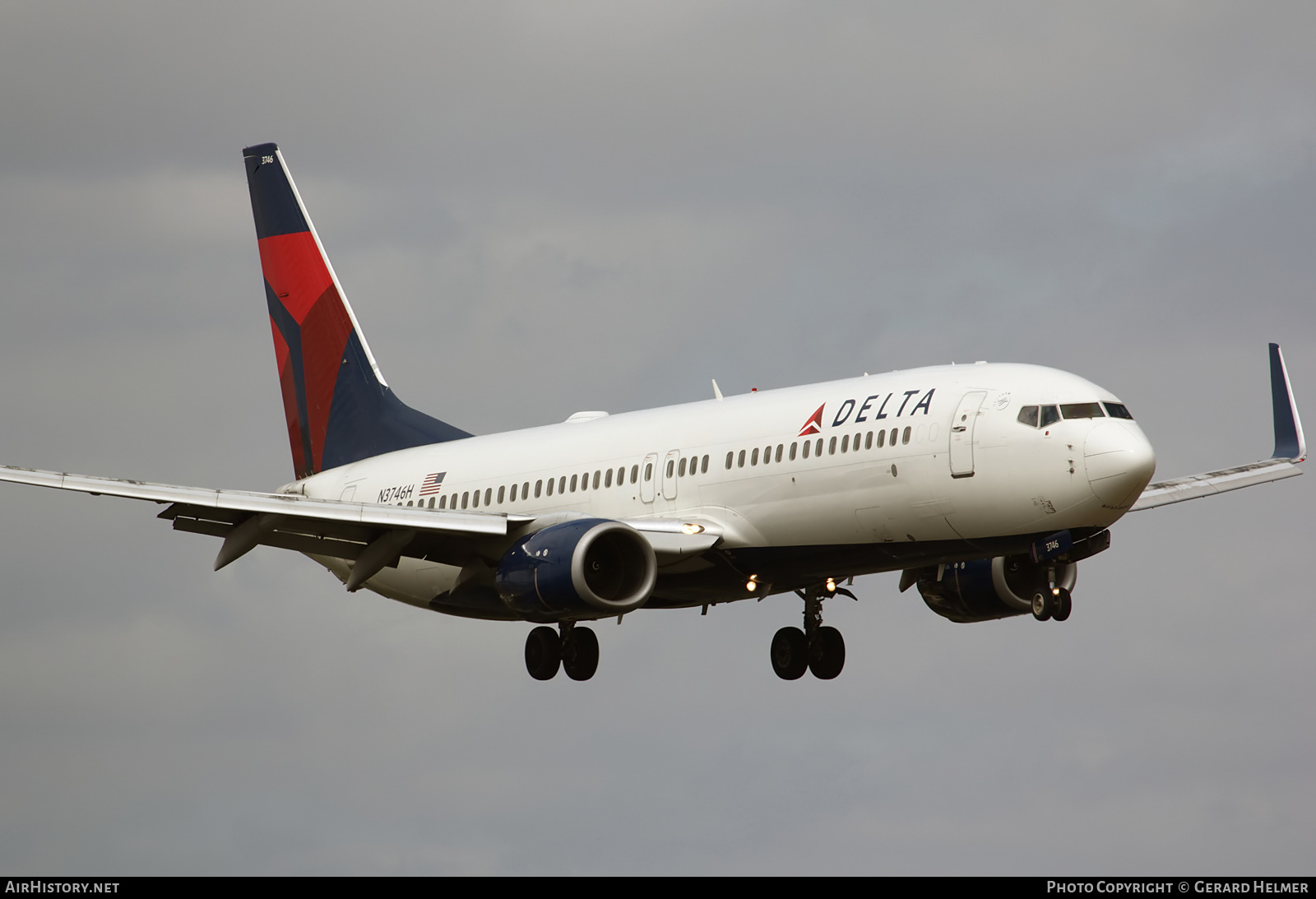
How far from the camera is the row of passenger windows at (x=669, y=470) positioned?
38719mm

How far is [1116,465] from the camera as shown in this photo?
36031mm

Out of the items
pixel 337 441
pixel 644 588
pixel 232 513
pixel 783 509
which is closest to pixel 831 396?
pixel 783 509

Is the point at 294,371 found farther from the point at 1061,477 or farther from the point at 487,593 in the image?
the point at 1061,477

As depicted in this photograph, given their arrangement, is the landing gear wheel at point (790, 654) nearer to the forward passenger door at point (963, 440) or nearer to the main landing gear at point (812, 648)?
the main landing gear at point (812, 648)

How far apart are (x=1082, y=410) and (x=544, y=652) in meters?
14.6

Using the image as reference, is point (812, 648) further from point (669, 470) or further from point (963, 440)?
point (963, 440)

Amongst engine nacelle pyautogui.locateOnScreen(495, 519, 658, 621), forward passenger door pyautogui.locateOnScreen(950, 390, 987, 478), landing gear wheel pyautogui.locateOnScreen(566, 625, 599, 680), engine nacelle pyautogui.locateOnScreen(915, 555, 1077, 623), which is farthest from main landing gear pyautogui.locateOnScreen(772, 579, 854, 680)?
forward passenger door pyautogui.locateOnScreen(950, 390, 987, 478)

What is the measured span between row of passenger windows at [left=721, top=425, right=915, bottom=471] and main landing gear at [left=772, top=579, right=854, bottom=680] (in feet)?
21.0

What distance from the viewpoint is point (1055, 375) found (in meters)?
38.1

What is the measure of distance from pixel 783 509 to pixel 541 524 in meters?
5.18

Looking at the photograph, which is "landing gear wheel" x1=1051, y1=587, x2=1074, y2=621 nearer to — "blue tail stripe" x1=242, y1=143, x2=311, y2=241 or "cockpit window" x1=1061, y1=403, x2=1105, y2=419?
"cockpit window" x1=1061, y1=403, x2=1105, y2=419

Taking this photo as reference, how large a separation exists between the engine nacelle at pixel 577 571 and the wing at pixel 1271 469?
1255cm

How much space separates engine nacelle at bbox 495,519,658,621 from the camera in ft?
129

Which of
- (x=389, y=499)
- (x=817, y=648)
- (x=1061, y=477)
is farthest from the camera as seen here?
(x=389, y=499)
